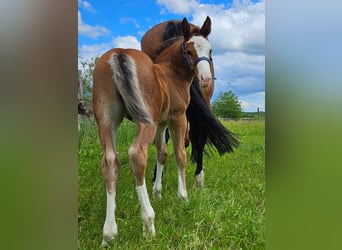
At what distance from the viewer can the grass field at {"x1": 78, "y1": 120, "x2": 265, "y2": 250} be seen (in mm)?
1326

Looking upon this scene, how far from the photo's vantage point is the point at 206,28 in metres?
1.59

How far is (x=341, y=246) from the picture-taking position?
901 millimetres

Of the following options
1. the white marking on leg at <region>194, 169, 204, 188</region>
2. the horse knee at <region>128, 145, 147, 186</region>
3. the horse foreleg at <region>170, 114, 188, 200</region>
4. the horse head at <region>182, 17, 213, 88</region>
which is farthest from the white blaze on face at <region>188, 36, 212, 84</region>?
the white marking on leg at <region>194, 169, 204, 188</region>

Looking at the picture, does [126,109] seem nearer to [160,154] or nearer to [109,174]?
[109,174]

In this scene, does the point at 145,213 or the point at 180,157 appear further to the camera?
the point at 180,157

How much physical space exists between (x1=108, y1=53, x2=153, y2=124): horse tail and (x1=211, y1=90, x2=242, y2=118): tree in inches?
15.5

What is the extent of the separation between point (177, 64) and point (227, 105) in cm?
38

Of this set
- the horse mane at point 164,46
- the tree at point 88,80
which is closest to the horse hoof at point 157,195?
the tree at point 88,80

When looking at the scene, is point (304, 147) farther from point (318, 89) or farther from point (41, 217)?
point (41, 217)

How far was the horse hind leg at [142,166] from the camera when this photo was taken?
51.4 inches

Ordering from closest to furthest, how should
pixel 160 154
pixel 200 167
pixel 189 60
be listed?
1. pixel 189 60
2. pixel 160 154
3. pixel 200 167

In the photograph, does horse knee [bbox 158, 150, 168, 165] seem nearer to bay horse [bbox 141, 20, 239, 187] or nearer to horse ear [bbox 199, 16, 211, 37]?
bay horse [bbox 141, 20, 239, 187]

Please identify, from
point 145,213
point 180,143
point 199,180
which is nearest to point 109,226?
point 145,213

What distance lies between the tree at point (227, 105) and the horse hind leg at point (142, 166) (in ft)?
1.23
